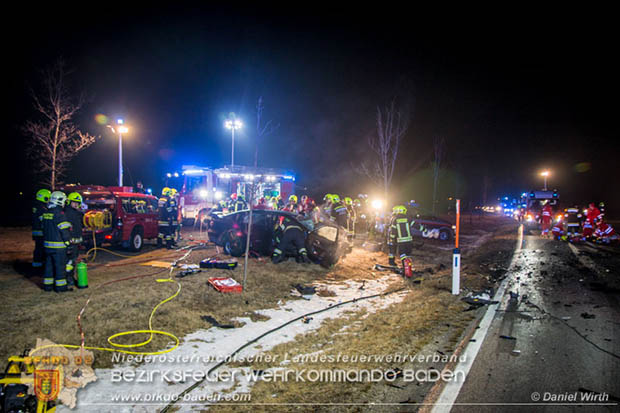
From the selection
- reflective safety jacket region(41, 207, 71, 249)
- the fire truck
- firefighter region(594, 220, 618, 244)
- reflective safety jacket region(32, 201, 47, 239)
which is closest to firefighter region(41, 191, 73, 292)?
reflective safety jacket region(41, 207, 71, 249)

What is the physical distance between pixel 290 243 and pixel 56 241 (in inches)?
204

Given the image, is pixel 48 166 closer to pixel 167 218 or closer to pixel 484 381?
pixel 167 218

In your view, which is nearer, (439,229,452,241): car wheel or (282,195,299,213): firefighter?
(282,195,299,213): firefighter

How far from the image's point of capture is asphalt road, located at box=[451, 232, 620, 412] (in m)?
3.20

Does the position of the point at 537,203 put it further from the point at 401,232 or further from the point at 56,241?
the point at 56,241

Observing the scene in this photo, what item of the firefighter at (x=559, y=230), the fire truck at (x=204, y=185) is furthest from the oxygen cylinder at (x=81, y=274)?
the firefighter at (x=559, y=230)

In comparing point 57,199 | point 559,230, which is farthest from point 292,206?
point 559,230

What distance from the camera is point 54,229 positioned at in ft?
20.1

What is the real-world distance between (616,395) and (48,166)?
68.6 feet

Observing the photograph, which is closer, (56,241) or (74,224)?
(56,241)

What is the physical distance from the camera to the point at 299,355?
420 centimetres

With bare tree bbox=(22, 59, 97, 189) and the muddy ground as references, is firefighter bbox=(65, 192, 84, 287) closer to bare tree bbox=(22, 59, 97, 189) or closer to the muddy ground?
the muddy ground

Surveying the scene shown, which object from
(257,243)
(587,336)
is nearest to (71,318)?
(257,243)

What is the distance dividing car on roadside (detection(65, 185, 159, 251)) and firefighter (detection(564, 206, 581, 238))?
1850 centimetres
